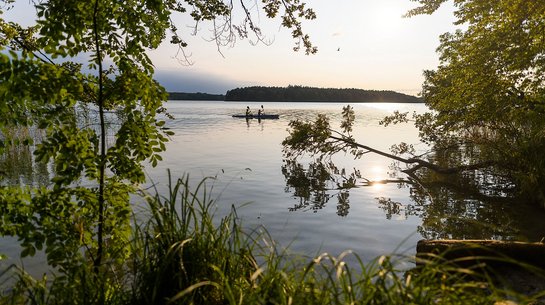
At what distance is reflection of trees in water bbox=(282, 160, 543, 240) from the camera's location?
37.8ft

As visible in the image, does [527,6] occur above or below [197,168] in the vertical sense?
above

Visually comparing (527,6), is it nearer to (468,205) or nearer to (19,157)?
(468,205)

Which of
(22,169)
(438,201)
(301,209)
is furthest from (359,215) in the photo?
(22,169)

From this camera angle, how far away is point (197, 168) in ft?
71.0

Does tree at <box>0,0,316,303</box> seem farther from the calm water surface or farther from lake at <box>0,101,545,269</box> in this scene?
lake at <box>0,101,545,269</box>

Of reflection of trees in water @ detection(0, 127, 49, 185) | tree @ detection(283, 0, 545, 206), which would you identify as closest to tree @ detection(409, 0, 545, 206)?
tree @ detection(283, 0, 545, 206)

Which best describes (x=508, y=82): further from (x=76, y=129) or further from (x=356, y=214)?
(x=76, y=129)

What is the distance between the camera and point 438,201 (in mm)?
15383

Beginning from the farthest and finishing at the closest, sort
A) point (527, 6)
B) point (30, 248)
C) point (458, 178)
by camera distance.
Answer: point (458, 178) → point (527, 6) → point (30, 248)

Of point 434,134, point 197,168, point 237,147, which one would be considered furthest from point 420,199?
point 237,147

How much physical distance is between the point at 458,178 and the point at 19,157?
73.1 feet

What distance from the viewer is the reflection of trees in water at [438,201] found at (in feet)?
37.8

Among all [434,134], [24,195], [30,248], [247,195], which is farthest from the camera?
[434,134]

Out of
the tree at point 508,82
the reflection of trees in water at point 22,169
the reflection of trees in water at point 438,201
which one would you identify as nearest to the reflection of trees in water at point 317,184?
the reflection of trees in water at point 438,201
